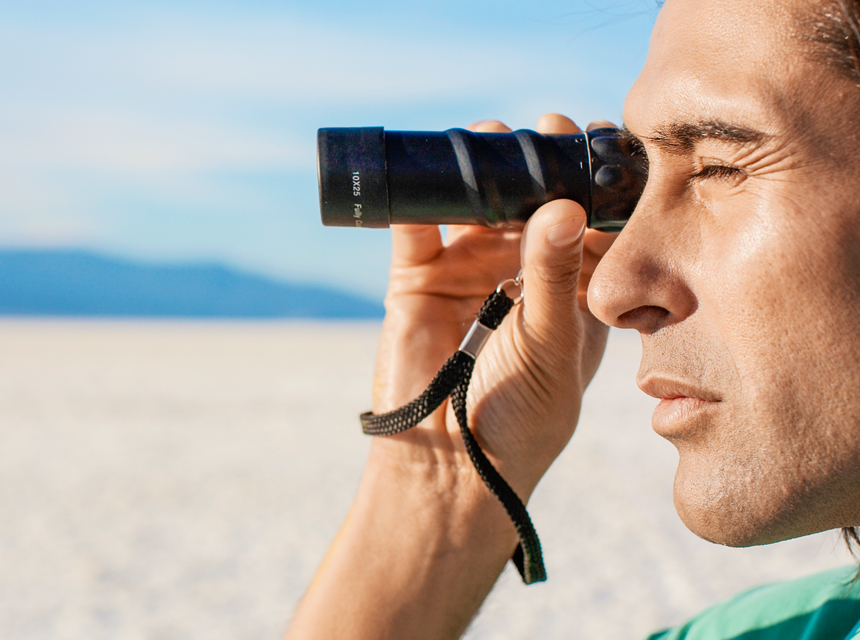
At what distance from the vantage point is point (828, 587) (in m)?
1.16

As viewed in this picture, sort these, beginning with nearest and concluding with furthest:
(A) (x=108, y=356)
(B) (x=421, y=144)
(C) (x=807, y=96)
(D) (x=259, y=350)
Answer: (C) (x=807, y=96)
(B) (x=421, y=144)
(A) (x=108, y=356)
(D) (x=259, y=350)

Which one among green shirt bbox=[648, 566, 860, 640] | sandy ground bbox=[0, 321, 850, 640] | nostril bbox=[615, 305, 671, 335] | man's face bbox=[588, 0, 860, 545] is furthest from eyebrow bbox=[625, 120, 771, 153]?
sandy ground bbox=[0, 321, 850, 640]

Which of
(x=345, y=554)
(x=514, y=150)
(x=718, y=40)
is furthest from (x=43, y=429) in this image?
→ (x=718, y=40)

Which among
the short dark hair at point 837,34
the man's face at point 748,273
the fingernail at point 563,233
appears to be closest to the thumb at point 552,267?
the fingernail at point 563,233

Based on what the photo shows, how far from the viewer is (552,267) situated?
1152mm

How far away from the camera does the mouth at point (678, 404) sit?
2.76 ft

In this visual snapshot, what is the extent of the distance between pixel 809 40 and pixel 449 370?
73 cm

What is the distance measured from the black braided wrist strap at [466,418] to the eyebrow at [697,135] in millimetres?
423

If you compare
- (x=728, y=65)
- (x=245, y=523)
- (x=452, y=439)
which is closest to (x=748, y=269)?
(x=728, y=65)

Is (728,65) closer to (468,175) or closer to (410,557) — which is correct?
(468,175)

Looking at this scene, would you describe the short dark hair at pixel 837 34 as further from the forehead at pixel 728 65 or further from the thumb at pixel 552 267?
the thumb at pixel 552 267

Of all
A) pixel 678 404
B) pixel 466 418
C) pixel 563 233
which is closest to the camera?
pixel 678 404

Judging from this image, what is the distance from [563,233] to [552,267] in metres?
0.07

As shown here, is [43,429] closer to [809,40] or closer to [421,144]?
[421,144]
